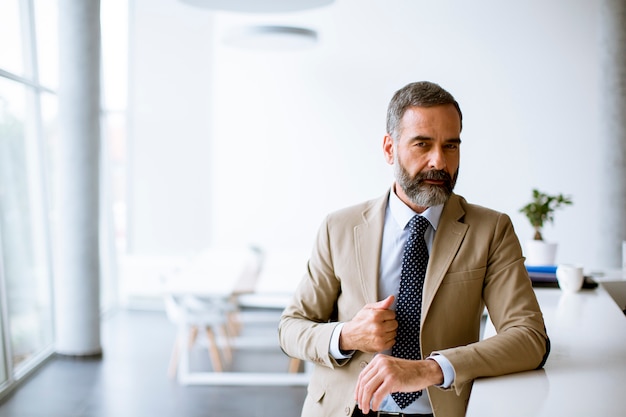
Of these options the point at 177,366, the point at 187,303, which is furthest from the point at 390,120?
the point at 177,366

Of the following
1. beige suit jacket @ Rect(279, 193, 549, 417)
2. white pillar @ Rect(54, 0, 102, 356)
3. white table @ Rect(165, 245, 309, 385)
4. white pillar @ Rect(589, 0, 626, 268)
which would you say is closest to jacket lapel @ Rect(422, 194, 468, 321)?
beige suit jacket @ Rect(279, 193, 549, 417)

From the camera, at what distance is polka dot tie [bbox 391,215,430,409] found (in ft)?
7.42

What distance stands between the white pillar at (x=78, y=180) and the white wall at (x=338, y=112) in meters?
2.79

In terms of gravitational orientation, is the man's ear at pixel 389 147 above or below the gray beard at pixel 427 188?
Answer: above

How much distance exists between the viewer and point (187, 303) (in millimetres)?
6828

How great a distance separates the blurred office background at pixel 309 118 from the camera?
31.5 ft

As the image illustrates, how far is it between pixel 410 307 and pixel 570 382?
0.50 meters

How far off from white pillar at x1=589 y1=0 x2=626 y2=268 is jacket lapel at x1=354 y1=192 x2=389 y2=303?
21.8 feet

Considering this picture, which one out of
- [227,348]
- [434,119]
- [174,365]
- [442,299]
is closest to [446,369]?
[442,299]

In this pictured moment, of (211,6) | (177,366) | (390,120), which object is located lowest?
(177,366)

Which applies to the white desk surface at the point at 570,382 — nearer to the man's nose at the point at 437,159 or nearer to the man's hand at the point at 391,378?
the man's hand at the point at 391,378

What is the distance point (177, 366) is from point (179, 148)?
12.4 feet

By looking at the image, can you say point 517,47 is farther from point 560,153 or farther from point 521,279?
point 521,279

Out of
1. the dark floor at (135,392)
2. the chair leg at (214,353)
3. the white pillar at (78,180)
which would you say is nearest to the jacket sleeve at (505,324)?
the dark floor at (135,392)
